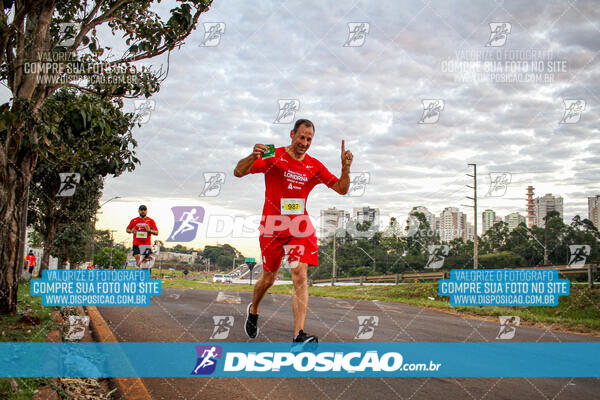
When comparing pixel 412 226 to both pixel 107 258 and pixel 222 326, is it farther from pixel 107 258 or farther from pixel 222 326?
pixel 107 258

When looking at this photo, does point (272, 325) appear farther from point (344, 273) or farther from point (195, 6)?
point (344, 273)

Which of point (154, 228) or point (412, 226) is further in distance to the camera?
point (412, 226)

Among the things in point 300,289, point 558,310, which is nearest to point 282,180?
point 300,289

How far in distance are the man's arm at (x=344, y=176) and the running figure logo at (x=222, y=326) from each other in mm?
2651

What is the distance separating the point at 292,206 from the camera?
4262 mm

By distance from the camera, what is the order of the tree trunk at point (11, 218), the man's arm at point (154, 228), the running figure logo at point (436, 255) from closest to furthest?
1. the tree trunk at point (11, 218)
2. the man's arm at point (154, 228)
3. the running figure logo at point (436, 255)

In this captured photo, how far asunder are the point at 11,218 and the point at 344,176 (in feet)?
18.2

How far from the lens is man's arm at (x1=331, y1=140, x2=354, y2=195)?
415 cm

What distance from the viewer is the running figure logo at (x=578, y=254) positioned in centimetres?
1746

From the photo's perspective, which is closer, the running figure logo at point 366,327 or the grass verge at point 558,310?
the running figure logo at point 366,327

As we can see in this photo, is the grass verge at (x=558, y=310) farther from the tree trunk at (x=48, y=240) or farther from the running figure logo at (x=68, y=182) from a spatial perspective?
the tree trunk at (x=48, y=240)

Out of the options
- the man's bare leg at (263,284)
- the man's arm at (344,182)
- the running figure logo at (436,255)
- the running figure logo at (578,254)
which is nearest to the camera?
the man's arm at (344,182)

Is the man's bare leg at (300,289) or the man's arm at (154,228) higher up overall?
the man's arm at (154,228)

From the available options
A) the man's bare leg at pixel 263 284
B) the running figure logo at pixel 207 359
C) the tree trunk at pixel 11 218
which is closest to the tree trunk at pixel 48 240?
the tree trunk at pixel 11 218
